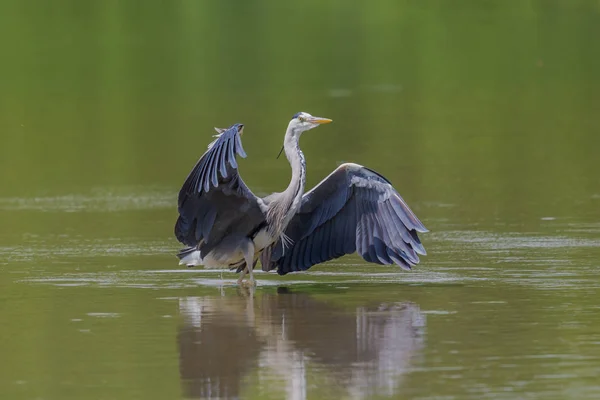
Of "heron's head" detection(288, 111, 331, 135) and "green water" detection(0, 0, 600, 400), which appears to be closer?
"green water" detection(0, 0, 600, 400)

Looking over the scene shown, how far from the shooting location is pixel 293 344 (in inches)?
351

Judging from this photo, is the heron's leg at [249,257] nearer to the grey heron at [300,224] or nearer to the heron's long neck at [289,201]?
the grey heron at [300,224]

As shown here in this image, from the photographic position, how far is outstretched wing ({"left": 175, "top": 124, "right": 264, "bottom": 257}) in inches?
412

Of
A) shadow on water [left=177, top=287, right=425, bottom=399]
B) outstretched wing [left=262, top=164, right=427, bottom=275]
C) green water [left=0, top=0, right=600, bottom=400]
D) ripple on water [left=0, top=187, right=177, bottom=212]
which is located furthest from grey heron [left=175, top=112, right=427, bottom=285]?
ripple on water [left=0, top=187, right=177, bottom=212]

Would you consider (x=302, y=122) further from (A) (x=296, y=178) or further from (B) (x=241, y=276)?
(B) (x=241, y=276)

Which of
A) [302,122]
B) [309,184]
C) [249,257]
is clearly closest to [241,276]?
[249,257]

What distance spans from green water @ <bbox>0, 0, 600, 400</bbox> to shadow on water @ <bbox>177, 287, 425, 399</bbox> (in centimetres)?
3

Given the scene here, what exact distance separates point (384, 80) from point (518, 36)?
701cm

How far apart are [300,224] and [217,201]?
926 millimetres

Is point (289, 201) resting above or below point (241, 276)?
above

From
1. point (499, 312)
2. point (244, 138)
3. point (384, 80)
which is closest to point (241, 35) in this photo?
point (384, 80)

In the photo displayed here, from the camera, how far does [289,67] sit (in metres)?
29.4

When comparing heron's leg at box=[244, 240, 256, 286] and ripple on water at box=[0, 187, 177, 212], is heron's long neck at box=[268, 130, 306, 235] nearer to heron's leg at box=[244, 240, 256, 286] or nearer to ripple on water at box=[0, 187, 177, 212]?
heron's leg at box=[244, 240, 256, 286]

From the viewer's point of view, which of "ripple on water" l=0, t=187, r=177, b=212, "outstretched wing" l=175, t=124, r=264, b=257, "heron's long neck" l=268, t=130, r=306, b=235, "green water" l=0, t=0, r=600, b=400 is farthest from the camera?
"ripple on water" l=0, t=187, r=177, b=212
